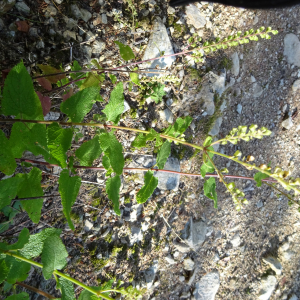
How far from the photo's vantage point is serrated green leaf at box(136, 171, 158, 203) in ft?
5.79

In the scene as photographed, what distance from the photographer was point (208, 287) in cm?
321

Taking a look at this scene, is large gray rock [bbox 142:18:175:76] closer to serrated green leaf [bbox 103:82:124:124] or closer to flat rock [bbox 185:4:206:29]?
flat rock [bbox 185:4:206:29]

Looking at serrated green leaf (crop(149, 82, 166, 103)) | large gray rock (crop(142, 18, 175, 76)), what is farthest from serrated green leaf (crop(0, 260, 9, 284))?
large gray rock (crop(142, 18, 175, 76))

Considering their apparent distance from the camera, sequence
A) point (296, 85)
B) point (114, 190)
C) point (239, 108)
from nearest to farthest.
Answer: point (114, 190)
point (239, 108)
point (296, 85)

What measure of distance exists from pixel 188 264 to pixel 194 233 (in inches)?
14.2

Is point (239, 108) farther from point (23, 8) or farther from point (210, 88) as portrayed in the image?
point (23, 8)

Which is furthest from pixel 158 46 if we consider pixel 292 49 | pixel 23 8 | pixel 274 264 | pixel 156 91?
pixel 274 264

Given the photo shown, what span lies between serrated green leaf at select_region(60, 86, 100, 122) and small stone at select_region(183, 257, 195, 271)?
236 centimetres

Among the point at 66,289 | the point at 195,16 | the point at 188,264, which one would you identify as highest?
the point at 195,16

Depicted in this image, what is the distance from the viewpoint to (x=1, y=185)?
4.46ft

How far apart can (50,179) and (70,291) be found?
95 centimetres

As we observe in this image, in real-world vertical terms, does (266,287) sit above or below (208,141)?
below

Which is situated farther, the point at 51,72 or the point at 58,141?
the point at 51,72

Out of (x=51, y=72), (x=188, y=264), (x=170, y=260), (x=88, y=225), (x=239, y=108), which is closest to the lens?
(x=51, y=72)
